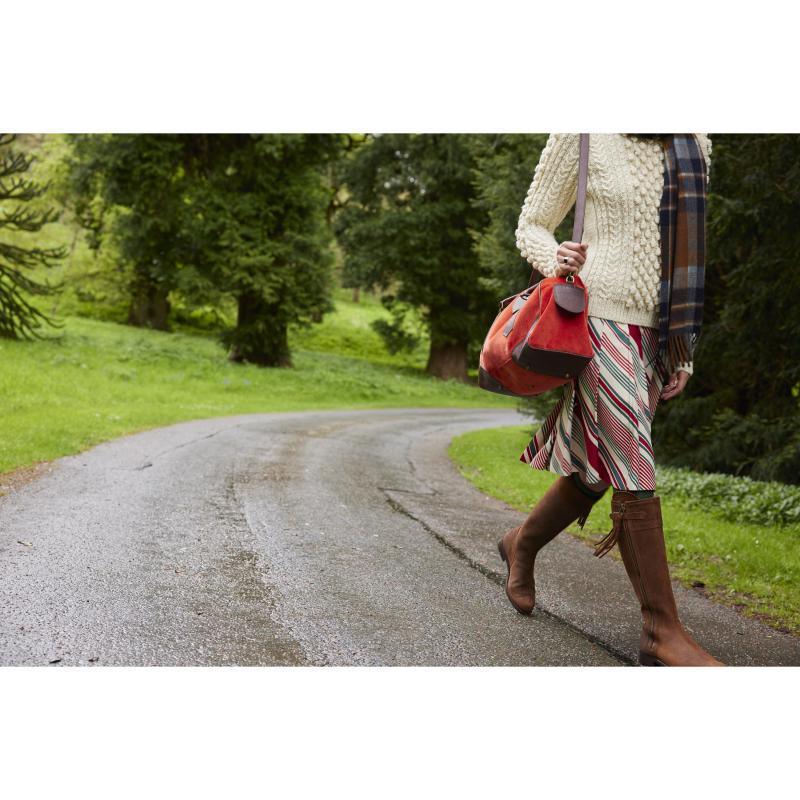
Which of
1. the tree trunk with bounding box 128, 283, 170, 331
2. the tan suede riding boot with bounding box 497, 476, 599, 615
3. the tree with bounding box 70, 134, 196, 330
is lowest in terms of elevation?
the tree trunk with bounding box 128, 283, 170, 331

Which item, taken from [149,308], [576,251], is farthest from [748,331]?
[149,308]

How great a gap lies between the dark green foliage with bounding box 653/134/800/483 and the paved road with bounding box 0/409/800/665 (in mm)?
3690

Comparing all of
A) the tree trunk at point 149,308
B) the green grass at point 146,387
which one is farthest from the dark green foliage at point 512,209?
the tree trunk at point 149,308

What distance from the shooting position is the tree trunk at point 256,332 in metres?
22.7

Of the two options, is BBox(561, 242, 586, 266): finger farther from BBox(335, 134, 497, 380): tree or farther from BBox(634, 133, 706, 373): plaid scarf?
BBox(335, 134, 497, 380): tree

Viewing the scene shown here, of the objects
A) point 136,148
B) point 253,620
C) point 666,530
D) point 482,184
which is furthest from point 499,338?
point 136,148

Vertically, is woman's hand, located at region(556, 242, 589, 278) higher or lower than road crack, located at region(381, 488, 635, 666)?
higher

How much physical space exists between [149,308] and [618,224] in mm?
30026

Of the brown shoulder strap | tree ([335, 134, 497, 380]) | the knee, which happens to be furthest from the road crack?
tree ([335, 134, 497, 380])

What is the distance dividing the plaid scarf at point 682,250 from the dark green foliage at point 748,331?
14.0ft

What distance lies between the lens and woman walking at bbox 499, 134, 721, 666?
2.73 meters

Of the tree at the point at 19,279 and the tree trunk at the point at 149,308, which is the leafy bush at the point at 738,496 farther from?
the tree trunk at the point at 149,308

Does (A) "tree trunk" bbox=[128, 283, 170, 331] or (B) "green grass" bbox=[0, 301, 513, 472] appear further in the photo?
(A) "tree trunk" bbox=[128, 283, 170, 331]

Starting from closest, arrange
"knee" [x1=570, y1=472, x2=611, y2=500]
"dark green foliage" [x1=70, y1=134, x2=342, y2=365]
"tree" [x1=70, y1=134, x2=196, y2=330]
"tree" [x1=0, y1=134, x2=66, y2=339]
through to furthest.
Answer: "knee" [x1=570, y1=472, x2=611, y2=500] → "tree" [x1=0, y1=134, x2=66, y2=339] → "tree" [x1=70, y1=134, x2=196, y2=330] → "dark green foliage" [x1=70, y1=134, x2=342, y2=365]
